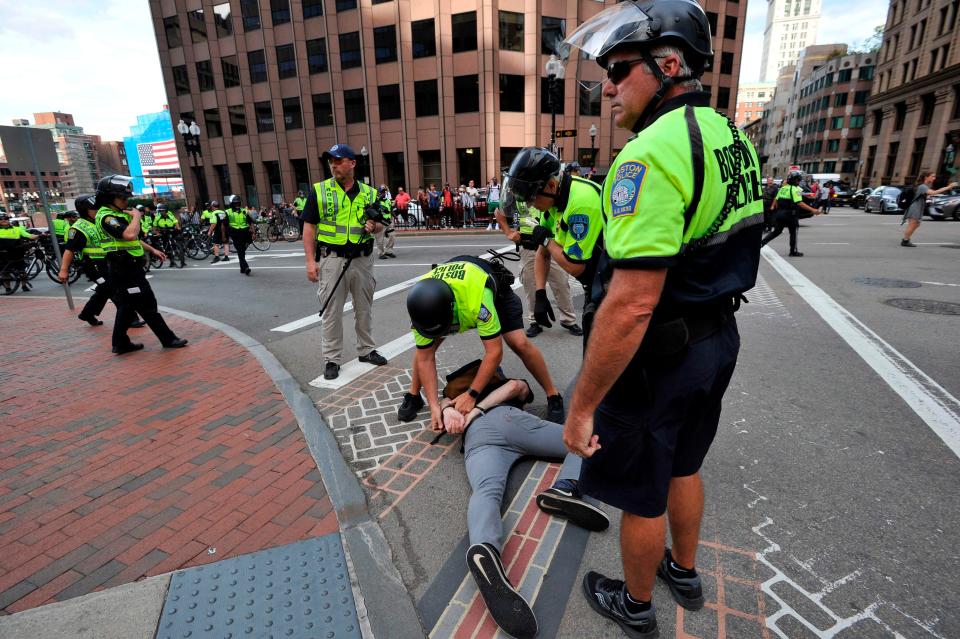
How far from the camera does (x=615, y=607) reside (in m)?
1.96

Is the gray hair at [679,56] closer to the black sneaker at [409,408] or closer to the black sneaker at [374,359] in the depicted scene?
the black sneaker at [409,408]

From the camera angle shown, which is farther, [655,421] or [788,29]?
[788,29]

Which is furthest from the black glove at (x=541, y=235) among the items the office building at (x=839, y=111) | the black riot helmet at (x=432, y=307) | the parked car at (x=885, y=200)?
the office building at (x=839, y=111)

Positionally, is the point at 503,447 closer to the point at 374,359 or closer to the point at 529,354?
the point at 529,354

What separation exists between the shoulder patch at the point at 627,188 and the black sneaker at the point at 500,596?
1.59 meters

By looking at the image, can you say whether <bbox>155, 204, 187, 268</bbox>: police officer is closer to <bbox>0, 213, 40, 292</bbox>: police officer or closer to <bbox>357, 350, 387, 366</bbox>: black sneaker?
<bbox>0, 213, 40, 292</bbox>: police officer

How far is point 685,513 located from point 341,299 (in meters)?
4.05

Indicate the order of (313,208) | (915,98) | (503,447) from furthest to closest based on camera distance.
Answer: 1. (915,98)
2. (313,208)
3. (503,447)

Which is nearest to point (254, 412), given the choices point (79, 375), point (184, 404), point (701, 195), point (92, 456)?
point (184, 404)

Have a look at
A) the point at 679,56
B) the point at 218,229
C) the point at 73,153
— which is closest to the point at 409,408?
the point at 679,56

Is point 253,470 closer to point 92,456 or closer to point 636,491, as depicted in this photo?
point 92,456

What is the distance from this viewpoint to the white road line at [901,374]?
11.4 ft

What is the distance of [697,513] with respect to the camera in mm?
1904

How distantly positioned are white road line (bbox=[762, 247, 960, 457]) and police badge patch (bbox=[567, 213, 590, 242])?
285cm
